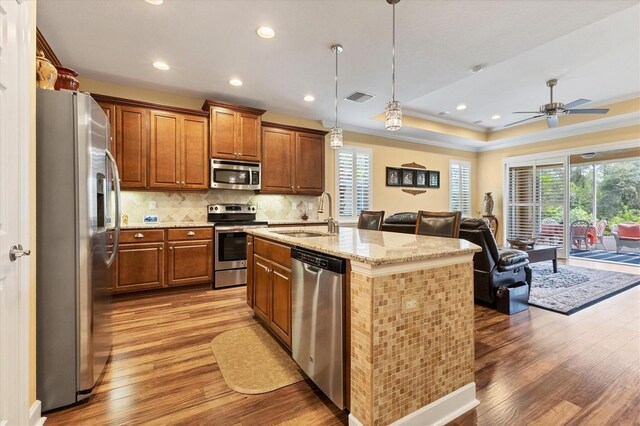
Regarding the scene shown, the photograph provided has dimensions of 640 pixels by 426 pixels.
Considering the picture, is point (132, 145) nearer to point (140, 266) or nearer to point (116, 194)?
point (140, 266)

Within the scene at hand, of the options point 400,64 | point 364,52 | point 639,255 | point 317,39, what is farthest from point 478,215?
point 317,39

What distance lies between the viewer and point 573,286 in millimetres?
4117

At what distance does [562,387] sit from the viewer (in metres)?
1.86

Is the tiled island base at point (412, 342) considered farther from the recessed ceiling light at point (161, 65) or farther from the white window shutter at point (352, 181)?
the white window shutter at point (352, 181)

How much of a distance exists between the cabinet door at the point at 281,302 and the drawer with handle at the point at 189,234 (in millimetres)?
2086

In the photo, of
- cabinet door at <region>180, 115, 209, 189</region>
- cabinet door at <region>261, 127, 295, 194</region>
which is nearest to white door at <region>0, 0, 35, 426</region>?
cabinet door at <region>180, 115, 209, 189</region>

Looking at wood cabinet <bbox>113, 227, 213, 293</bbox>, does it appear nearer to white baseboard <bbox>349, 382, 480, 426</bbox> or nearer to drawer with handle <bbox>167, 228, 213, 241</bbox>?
drawer with handle <bbox>167, 228, 213, 241</bbox>

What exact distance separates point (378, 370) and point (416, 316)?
1.09ft

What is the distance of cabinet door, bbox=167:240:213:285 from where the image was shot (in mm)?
3898

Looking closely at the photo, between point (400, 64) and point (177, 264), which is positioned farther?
point (177, 264)

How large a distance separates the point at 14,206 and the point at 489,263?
3.79 m

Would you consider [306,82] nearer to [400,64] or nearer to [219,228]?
[400,64]

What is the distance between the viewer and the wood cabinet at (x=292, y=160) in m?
4.81

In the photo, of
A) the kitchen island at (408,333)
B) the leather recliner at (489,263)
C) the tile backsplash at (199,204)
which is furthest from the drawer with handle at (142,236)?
the leather recliner at (489,263)
